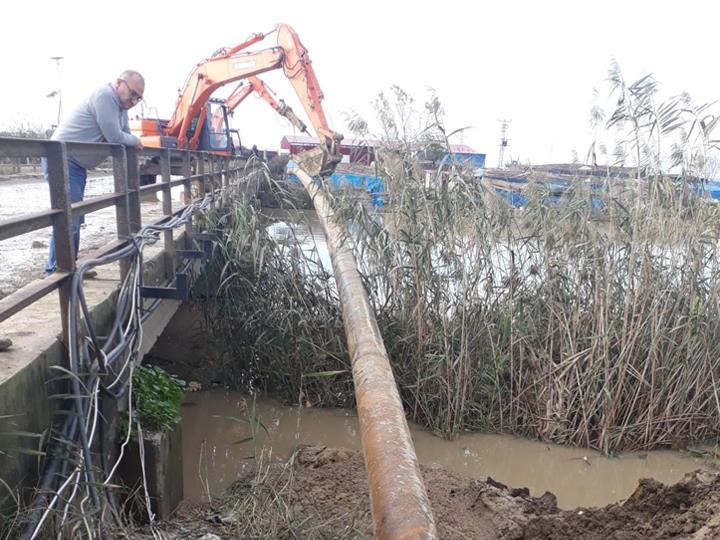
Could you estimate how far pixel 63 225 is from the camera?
270cm

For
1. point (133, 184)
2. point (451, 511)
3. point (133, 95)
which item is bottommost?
point (451, 511)

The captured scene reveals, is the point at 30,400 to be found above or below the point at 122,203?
below

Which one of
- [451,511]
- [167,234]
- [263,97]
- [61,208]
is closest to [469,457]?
[451,511]

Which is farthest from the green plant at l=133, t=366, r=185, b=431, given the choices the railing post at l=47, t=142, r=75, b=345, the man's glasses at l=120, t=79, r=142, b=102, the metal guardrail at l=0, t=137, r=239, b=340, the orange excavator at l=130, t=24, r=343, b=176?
the orange excavator at l=130, t=24, r=343, b=176

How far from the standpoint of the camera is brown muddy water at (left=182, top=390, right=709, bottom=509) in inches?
183

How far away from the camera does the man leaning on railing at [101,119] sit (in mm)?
4555

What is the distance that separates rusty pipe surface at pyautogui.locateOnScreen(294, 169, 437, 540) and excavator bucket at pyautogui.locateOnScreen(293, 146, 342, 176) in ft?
19.0

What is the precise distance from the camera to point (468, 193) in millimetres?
4926

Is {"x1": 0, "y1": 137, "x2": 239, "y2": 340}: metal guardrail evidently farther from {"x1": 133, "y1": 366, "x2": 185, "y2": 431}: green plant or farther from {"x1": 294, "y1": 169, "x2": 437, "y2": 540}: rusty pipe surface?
{"x1": 294, "y1": 169, "x2": 437, "y2": 540}: rusty pipe surface

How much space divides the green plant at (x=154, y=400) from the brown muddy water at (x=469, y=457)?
643 millimetres

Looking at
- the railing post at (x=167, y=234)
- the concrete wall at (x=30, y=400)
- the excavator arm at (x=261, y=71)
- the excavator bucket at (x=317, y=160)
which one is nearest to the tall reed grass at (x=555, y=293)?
the railing post at (x=167, y=234)

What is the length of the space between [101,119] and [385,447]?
3698mm

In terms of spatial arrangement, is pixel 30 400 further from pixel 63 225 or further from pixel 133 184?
pixel 133 184

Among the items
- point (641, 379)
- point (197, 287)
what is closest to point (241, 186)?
point (197, 287)
